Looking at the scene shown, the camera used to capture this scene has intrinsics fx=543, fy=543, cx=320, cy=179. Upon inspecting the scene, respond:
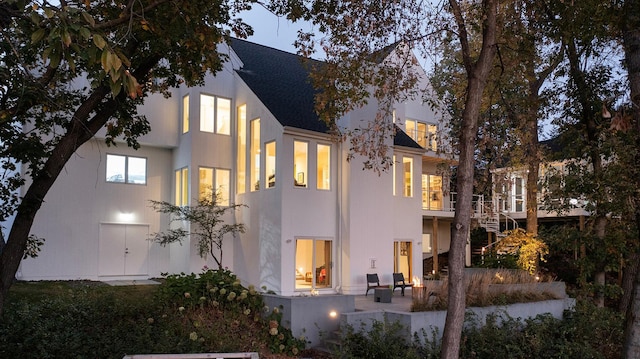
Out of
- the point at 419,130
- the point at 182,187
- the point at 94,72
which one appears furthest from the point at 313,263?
the point at 419,130

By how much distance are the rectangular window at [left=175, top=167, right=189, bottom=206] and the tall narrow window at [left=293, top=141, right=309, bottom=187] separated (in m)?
4.56

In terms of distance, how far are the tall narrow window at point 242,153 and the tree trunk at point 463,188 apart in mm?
11423

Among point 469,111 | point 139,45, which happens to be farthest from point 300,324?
point 139,45

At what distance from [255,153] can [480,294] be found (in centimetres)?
916

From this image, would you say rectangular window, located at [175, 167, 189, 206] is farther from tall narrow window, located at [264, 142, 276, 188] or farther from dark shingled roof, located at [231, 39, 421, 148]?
dark shingled roof, located at [231, 39, 421, 148]

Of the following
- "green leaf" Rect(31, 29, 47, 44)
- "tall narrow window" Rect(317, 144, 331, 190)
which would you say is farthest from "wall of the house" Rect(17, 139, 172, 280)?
"green leaf" Rect(31, 29, 47, 44)

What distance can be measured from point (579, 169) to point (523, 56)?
4152 millimetres

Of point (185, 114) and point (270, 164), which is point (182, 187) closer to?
point (185, 114)

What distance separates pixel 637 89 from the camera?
882cm

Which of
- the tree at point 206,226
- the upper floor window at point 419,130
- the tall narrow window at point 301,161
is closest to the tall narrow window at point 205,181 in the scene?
the tree at point 206,226

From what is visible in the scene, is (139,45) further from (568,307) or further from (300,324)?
(568,307)

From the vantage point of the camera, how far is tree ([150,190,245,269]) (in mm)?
17422

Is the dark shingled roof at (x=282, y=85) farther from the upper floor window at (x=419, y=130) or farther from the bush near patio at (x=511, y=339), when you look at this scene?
the bush near patio at (x=511, y=339)

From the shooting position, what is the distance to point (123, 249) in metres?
19.5
